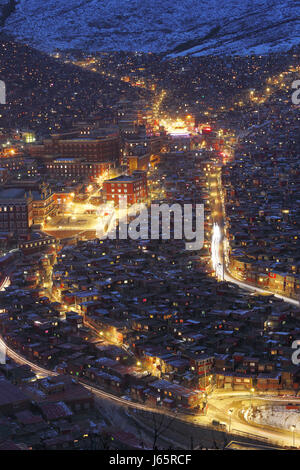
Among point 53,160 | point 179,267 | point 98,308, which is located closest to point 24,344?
point 98,308

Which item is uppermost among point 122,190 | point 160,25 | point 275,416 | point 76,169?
point 160,25

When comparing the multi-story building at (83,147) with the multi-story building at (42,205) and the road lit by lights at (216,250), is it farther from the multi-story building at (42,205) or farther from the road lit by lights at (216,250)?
the road lit by lights at (216,250)

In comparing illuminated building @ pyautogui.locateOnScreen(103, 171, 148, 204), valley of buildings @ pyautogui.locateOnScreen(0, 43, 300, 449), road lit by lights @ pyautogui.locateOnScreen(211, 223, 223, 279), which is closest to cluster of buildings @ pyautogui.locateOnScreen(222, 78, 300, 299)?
valley of buildings @ pyautogui.locateOnScreen(0, 43, 300, 449)

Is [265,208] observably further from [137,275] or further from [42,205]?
[137,275]

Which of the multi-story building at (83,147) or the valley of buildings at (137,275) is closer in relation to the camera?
the valley of buildings at (137,275)

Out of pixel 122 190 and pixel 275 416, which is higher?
pixel 122 190

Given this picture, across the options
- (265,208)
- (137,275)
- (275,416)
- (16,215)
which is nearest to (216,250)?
(137,275)

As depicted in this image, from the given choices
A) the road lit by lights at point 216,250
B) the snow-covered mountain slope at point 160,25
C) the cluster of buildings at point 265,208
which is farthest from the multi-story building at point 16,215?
the snow-covered mountain slope at point 160,25
